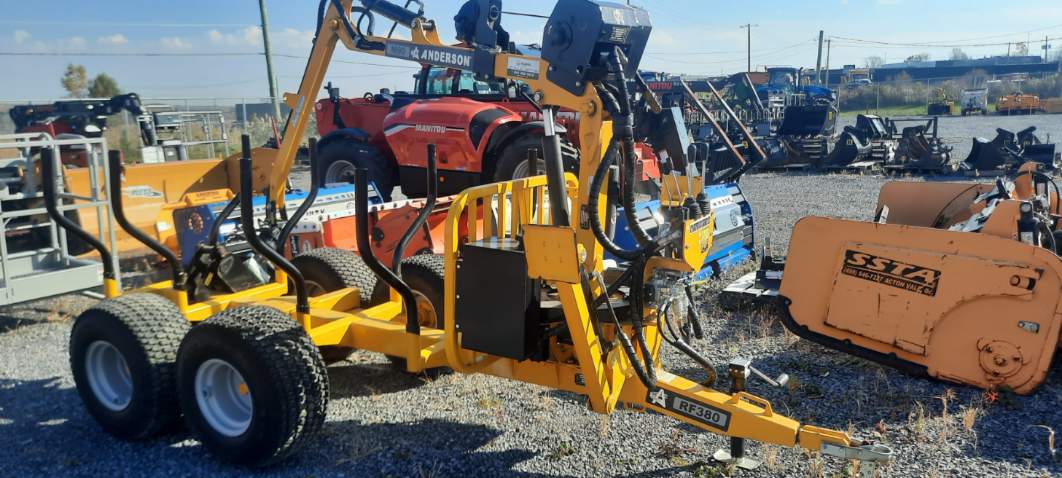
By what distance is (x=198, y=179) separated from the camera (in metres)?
10.3

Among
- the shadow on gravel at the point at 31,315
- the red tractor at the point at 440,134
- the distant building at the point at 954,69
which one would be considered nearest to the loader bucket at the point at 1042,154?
the red tractor at the point at 440,134

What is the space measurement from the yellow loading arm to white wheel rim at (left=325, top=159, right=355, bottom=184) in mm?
7768

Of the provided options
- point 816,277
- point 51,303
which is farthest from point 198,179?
point 816,277

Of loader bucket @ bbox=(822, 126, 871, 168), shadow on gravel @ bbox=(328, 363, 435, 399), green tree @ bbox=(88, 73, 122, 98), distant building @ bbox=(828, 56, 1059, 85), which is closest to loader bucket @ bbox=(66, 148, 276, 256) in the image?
shadow on gravel @ bbox=(328, 363, 435, 399)

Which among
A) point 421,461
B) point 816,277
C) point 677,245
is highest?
point 677,245

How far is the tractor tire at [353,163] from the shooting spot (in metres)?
11.2

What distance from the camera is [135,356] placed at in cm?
435

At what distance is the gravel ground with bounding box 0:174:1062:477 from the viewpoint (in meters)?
4.08

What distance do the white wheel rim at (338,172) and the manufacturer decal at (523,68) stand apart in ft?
25.4

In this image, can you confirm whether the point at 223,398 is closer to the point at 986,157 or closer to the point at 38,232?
the point at 38,232

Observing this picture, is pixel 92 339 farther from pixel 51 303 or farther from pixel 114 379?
Answer: pixel 51 303

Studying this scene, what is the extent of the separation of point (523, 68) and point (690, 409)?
76.0 inches

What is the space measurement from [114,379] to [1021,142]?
58.8 feet

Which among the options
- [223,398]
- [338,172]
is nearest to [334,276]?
[223,398]
